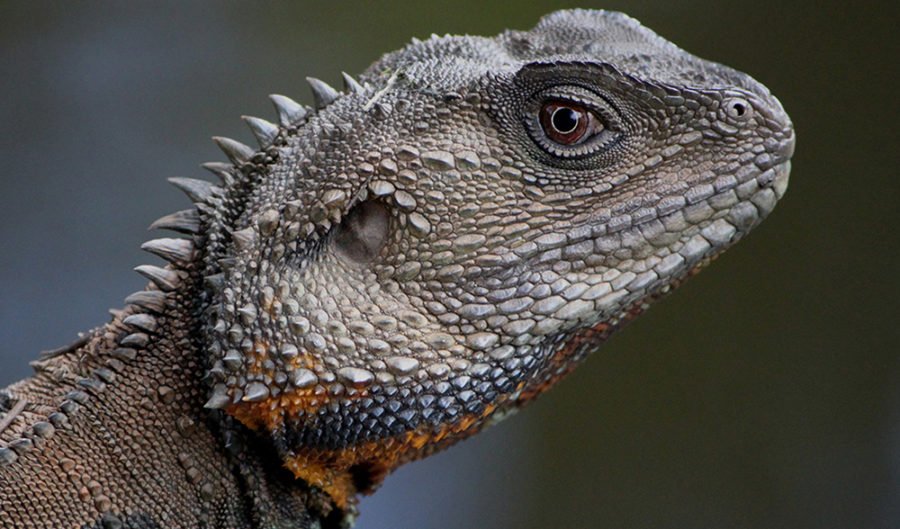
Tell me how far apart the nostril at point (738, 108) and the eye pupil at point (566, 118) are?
34cm

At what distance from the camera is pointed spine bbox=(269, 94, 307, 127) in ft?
7.21

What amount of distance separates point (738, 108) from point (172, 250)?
1.34m

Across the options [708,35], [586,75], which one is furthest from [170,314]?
[708,35]

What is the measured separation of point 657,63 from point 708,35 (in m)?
3.95

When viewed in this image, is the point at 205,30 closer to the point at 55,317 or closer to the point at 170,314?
the point at 55,317

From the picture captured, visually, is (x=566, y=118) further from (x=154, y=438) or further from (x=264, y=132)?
(x=154, y=438)

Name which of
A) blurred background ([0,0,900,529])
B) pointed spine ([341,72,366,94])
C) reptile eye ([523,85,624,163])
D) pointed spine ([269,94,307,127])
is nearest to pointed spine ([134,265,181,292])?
pointed spine ([269,94,307,127])

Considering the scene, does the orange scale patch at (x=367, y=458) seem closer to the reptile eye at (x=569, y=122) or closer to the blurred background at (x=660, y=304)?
the reptile eye at (x=569, y=122)

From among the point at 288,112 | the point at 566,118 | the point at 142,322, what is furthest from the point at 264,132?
the point at 566,118

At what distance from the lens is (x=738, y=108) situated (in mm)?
2023

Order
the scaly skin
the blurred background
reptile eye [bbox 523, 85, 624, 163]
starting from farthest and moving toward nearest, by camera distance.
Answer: the blurred background → reptile eye [bbox 523, 85, 624, 163] → the scaly skin

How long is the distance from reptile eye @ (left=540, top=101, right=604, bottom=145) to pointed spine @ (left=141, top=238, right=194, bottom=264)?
34.5 inches

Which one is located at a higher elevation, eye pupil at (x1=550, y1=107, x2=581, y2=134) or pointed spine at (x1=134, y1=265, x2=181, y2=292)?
eye pupil at (x1=550, y1=107, x2=581, y2=134)

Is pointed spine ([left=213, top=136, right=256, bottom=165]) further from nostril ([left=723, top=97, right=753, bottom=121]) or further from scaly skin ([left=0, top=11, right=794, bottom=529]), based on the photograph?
nostril ([left=723, top=97, right=753, bottom=121])
